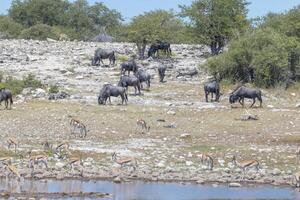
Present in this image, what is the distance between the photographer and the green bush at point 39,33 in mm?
75312

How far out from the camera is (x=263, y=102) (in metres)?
42.3

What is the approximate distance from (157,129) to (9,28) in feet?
153

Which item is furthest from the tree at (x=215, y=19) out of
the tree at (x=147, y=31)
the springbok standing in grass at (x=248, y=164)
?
the springbok standing in grass at (x=248, y=164)

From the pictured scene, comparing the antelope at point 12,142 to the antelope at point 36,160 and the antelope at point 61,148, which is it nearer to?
the antelope at point 61,148

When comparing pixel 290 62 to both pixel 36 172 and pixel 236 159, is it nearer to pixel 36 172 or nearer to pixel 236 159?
pixel 236 159

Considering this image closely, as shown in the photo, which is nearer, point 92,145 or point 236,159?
point 236,159

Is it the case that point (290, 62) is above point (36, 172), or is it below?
above

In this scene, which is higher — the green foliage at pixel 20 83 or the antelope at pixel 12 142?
the green foliage at pixel 20 83

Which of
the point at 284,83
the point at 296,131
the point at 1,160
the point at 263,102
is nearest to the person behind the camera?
the point at 1,160

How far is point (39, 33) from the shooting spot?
249 feet

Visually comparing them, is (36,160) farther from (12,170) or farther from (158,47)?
(158,47)

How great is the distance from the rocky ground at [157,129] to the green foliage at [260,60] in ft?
3.94

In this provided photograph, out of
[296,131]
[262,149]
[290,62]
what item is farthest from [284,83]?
[262,149]

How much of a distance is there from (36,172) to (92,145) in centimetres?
471
